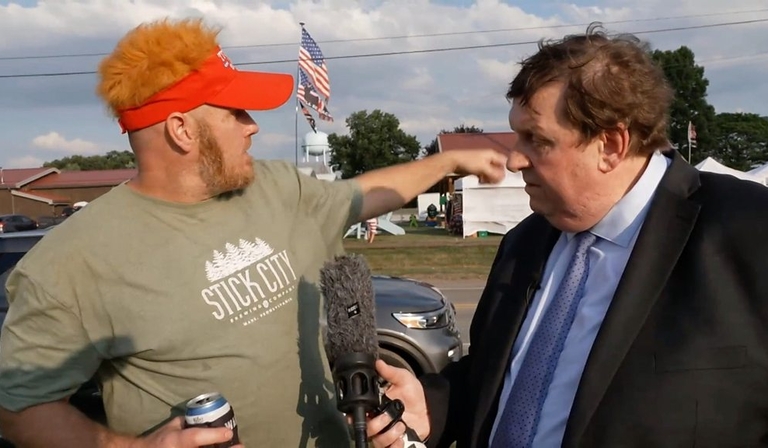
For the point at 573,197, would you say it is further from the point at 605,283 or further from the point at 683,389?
the point at 683,389

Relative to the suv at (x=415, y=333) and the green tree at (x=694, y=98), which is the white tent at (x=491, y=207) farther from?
the green tree at (x=694, y=98)

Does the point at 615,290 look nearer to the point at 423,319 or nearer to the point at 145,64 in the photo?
the point at 145,64

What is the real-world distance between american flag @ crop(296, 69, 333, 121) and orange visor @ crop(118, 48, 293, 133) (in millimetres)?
20144

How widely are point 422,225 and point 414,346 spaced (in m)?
33.4

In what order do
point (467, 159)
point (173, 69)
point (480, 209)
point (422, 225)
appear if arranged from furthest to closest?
1. point (422, 225)
2. point (480, 209)
3. point (467, 159)
4. point (173, 69)

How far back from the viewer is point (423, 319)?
6418 mm

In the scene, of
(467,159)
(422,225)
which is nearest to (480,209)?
(422,225)

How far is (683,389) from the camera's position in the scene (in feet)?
5.72

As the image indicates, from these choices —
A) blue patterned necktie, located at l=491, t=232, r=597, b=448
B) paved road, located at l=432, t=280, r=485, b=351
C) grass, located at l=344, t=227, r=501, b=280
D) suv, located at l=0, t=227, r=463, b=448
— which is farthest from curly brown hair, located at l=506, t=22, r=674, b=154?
grass, located at l=344, t=227, r=501, b=280

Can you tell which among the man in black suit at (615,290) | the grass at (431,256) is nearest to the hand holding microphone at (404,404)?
the man in black suit at (615,290)

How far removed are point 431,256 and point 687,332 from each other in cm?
1862


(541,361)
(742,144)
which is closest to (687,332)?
(541,361)

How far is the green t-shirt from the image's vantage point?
7.23 ft

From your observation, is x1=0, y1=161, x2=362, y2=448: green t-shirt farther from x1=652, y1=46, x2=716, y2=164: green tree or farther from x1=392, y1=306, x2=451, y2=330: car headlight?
x1=652, y1=46, x2=716, y2=164: green tree
